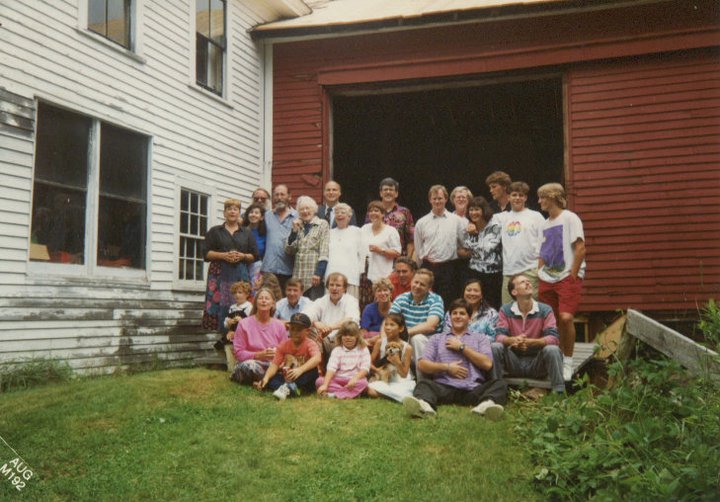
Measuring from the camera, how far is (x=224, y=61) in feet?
36.7

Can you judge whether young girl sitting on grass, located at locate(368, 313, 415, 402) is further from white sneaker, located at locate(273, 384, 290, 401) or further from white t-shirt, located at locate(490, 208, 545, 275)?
white t-shirt, located at locate(490, 208, 545, 275)

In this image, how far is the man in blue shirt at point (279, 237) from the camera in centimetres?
834

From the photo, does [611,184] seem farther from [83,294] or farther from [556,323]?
[83,294]

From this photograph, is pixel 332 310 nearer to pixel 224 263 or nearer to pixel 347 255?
pixel 347 255

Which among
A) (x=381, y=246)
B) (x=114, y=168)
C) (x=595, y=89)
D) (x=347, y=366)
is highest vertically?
(x=595, y=89)

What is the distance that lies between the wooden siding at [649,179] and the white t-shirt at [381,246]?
3.81 meters

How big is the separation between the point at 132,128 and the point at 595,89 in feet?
22.7

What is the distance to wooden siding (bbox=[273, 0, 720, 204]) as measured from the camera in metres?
10.0

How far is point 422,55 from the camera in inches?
442

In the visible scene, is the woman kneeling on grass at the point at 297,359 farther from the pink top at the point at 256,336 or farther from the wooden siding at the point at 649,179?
the wooden siding at the point at 649,179

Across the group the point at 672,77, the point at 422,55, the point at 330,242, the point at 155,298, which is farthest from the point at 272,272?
the point at 672,77

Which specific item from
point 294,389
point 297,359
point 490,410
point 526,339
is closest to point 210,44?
point 297,359

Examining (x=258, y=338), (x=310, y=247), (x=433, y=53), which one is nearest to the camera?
(x=258, y=338)

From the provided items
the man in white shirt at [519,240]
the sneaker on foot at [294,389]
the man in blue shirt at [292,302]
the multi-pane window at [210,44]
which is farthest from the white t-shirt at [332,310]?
the multi-pane window at [210,44]
